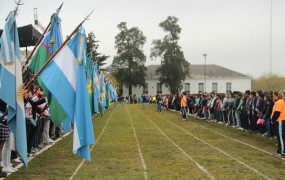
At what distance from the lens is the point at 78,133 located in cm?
875

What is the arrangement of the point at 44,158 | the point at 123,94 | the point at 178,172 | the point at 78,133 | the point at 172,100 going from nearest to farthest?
the point at 78,133 < the point at 178,172 < the point at 44,158 < the point at 172,100 < the point at 123,94

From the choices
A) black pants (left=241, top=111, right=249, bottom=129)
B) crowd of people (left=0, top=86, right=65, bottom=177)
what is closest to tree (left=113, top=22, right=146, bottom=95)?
black pants (left=241, top=111, right=249, bottom=129)

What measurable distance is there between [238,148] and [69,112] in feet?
24.7

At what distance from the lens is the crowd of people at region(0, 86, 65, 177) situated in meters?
9.08

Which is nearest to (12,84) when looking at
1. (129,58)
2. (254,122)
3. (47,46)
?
(47,46)

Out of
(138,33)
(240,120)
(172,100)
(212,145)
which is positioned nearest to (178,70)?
(138,33)

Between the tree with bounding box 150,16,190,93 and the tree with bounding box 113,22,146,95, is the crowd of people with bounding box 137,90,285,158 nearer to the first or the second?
the tree with bounding box 150,16,190,93

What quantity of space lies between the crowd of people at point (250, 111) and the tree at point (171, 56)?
49.5 m

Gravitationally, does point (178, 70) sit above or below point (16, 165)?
above

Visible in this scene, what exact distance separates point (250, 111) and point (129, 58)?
227ft

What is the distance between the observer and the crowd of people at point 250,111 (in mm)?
12438

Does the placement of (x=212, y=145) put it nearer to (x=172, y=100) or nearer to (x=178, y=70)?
(x=172, y=100)

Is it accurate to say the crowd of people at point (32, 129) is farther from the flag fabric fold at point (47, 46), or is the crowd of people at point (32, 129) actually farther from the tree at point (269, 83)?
the tree at point (269, 83)

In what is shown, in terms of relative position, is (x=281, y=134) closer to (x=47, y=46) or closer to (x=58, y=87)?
(x=58, y=87)
